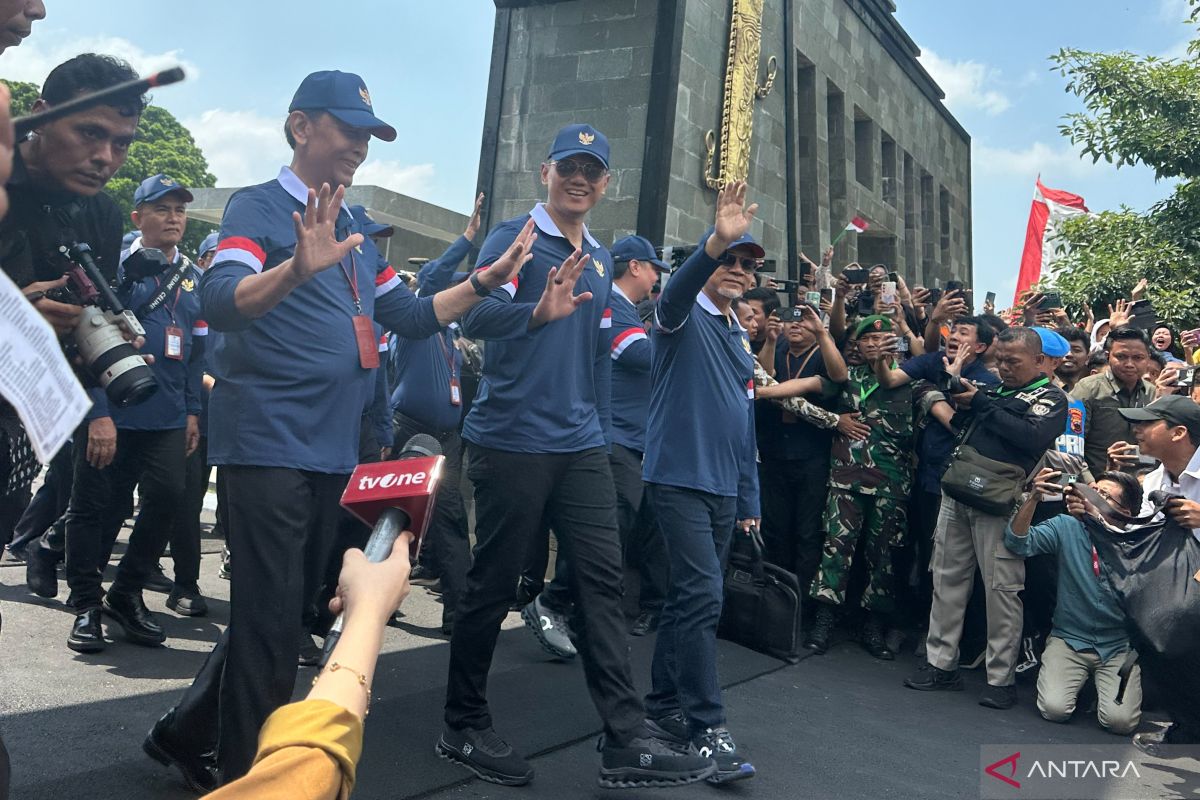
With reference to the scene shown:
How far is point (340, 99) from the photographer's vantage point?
338cm

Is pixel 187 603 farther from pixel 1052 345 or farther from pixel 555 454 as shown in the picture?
pixel 1052 345

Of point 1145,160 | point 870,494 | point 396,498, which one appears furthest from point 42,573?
point 1145,160

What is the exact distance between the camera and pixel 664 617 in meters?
4.42

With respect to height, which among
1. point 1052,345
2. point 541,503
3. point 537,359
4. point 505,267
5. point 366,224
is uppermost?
point 1052,345

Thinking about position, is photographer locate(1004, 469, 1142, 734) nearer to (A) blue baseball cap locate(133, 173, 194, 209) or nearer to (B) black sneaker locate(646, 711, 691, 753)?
(B) black sneaker locate(646, 711, 691, 753)

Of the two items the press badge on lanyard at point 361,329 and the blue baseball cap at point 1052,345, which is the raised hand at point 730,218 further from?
the blue baseball cap at point 1052,345

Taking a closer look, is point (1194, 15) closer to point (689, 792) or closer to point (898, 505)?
point (898, 505)

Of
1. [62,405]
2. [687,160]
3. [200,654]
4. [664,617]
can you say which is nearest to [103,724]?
[200,654]

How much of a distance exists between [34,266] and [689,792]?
294cm

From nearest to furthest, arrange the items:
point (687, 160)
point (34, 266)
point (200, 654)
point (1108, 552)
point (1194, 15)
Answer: point (34, 266) < point (200, 654) < point (1108, 552) < point (687, 160) < point (1194, 15)

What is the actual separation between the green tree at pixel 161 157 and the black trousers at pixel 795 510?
35.9 metres

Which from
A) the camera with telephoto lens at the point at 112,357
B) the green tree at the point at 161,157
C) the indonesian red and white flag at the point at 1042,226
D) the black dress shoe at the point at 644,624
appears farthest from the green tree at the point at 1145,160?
the green tree at the point at 161,157

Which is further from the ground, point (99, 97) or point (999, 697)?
point (99, 97)

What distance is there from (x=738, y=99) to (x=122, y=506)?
9.01m
